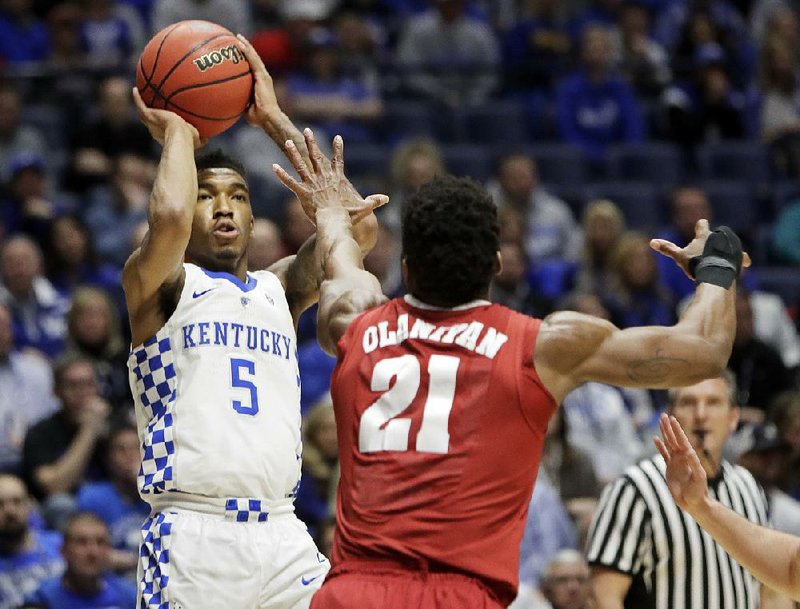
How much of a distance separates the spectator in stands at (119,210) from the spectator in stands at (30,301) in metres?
0.81

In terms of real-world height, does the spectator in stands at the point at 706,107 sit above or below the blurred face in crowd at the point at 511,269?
above

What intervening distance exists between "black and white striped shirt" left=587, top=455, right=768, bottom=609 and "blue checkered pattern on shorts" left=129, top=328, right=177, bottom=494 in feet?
6.29

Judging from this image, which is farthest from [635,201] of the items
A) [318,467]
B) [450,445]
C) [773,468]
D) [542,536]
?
[450,445]

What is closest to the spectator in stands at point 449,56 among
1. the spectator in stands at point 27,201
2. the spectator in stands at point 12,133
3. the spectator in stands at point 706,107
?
the spectator in stands at point 706,107

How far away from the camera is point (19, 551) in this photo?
9.00 meters

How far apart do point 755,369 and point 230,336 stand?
251 inches

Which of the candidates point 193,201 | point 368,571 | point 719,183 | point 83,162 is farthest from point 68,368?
point 719,183

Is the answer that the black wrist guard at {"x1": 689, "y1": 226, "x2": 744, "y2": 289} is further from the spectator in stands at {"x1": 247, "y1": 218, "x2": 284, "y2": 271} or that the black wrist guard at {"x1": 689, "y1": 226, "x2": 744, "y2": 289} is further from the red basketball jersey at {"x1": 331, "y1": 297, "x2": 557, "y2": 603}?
the spectator in stands at {"x1": 247, "y1": 218, "x2": 284, "y2": 271}

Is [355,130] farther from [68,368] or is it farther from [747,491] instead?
[747,491]

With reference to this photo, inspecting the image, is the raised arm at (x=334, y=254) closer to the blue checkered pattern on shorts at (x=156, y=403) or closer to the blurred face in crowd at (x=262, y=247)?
the blue checkered pattern on shorts at (x=156, y=403)

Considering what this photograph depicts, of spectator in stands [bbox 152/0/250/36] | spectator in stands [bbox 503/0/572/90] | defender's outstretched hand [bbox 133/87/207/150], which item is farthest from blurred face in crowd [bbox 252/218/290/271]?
spectator in stands [bbox 503/0/572/90]

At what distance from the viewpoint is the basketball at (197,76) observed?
20.1 ft

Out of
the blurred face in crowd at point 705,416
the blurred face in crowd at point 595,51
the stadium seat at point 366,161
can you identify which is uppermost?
the blurred face in crowd at point 595,51

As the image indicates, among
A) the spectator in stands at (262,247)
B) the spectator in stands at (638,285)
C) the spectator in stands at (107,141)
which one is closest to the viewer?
the spectator in stands at (262,247)
